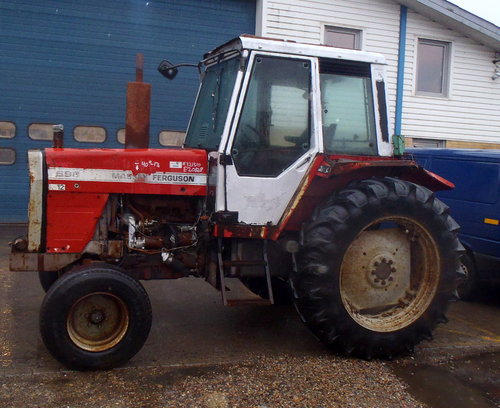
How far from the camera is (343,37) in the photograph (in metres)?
11.3

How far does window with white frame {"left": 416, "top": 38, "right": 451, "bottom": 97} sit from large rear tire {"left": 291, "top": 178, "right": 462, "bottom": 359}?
7.93 meters

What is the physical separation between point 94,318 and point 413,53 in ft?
31.8

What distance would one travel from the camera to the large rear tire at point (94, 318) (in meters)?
3.91

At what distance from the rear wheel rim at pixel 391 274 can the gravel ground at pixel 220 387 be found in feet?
1.79

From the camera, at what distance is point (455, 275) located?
183 inches

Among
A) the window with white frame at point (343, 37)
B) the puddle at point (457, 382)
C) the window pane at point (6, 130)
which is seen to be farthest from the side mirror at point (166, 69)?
the window with white frame at point (343, 37)

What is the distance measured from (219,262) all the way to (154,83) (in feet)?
22.5

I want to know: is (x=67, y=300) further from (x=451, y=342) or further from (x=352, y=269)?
(x=451, y=342)

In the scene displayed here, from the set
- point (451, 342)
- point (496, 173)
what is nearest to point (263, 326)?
point (451, 342)

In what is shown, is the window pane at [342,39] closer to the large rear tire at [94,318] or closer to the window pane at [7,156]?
the window pane at [7,156]

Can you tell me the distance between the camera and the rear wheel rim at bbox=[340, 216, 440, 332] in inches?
182

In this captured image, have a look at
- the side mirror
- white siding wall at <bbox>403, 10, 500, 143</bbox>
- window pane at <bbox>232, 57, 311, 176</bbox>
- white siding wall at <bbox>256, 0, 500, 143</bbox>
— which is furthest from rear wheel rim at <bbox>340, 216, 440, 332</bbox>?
white siding wall at <bbox>403, 10, 500, 143</bbox>

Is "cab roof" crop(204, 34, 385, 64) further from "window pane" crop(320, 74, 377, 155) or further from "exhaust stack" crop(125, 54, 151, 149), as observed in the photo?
"exhaust stack" crop(125, 54, 151, 149)

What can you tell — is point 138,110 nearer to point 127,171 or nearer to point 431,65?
point 127,171
